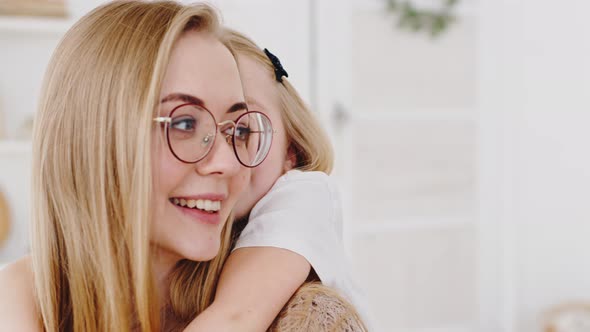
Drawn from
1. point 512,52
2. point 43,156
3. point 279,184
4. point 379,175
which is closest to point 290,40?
point 379,175

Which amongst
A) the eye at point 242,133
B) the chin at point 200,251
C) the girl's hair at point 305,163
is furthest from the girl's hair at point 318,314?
the eye at point 242,133

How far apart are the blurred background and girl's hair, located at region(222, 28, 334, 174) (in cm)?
203

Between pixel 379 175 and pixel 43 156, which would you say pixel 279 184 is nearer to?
pixel 43 156

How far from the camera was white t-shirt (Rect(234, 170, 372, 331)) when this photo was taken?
114cm

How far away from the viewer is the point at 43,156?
106 cm

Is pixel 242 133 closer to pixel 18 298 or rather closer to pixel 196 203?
pixel 196 203

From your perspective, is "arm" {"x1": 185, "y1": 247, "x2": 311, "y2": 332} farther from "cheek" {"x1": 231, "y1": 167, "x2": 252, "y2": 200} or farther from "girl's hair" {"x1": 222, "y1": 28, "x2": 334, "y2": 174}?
"girl's hair" {"x1": 222, "y1": 28, "x2": 334, "y2": 174}

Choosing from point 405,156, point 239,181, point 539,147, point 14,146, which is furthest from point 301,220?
point 539,147

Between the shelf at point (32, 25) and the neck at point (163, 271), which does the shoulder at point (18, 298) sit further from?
the shelf at point (32, 25)

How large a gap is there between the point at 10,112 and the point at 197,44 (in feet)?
7.22

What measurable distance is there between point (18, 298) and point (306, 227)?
464mm

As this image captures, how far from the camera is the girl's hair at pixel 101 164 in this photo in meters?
0.98

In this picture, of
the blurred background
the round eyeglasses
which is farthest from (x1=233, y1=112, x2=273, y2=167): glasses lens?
the blurred background

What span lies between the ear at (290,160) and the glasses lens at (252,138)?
0.57ft
